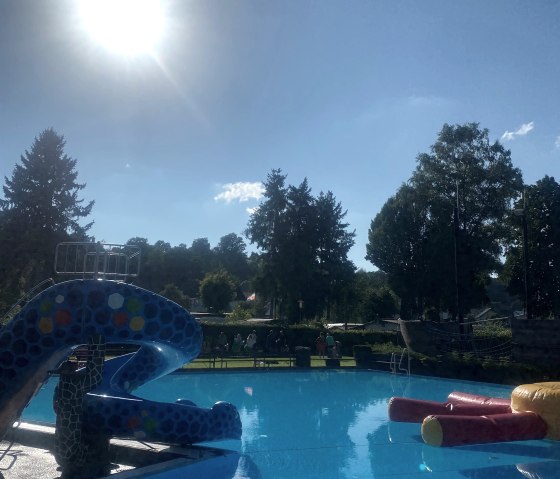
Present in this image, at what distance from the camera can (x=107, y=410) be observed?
9266 mm

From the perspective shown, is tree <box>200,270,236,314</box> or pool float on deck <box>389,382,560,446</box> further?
tree <box>200,270,236,314</box>

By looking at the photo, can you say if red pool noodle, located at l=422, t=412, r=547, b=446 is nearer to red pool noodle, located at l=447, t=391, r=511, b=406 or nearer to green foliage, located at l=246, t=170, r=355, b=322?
red pool noodle, located at l=447, t=391, r=511, b=406

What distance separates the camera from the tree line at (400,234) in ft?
137

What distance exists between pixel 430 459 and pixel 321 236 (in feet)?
127

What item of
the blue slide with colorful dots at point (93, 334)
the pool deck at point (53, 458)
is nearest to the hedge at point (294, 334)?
the pool deck at point (53, 458)

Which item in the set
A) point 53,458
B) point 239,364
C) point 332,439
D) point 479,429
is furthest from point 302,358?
point 53,458

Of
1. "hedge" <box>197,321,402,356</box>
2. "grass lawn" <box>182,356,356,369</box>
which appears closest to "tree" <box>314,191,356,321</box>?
"hedge" <box>197,321,402,356</box>

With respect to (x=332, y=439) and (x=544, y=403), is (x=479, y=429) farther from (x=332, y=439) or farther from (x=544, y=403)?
(x=332, y=439)

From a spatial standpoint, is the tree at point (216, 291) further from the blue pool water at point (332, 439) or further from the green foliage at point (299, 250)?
the blue pool water at point (332, 439)

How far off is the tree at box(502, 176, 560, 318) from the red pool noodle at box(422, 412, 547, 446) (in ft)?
98.3

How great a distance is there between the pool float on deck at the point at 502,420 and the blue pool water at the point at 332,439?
1.10ft

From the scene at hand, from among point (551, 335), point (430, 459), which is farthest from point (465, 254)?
point (430, 459)

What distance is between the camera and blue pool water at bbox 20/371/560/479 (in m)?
11.1

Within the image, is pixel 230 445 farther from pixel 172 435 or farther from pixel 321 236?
pixel 321 236
